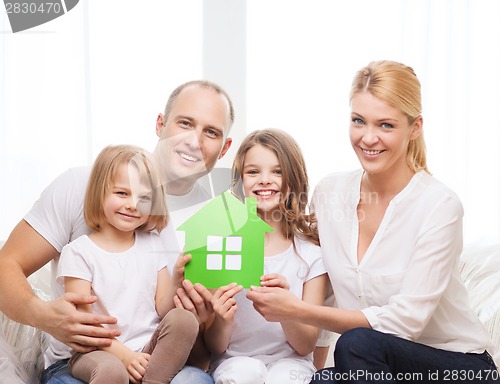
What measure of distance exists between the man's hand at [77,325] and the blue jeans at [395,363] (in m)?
0.43

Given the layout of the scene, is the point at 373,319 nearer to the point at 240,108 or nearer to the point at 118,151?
the point at 118,151

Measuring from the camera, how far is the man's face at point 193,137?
1651 mm

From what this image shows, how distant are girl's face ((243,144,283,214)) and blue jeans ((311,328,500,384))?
38 centimetres

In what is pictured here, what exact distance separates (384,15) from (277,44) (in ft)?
1.35

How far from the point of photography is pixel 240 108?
8.30 ft

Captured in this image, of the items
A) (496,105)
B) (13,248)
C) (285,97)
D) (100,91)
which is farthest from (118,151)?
(496,105)

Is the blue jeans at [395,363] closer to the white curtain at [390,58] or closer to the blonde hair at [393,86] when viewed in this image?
the blonde hair at [393,86]

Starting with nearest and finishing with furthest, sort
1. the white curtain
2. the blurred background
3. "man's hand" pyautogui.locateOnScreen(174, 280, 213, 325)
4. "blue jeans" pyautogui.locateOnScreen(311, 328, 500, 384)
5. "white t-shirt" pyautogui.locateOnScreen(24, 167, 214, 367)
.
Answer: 1. "blue jeans" pyautogui.locateOnScreen(311, 328, 500, 384)
2. "man's hand" pyautogui.locateOnScreen(174, 280, 213, 325)
3. "white t-shirt" pyautogui.locateOnScreen(24, 167, 214, 367)
4. the blurred background
5. the white curtain

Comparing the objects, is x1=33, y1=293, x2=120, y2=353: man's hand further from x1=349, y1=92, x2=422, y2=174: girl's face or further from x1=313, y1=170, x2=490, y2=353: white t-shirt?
x1=349, y1=92, x2=422, y2=174: girl's face

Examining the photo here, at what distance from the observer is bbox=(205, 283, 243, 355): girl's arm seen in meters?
1.46

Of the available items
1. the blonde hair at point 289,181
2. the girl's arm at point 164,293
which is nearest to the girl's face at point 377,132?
the blonde hair at point 289,181

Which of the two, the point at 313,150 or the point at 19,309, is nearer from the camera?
the point at 19,309

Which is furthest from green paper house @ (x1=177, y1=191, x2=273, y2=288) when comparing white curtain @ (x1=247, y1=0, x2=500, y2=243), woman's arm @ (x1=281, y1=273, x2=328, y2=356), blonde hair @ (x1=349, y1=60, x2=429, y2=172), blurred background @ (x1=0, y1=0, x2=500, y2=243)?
white curtain @ (x1=247, y1=0, x2=500, y2=243)

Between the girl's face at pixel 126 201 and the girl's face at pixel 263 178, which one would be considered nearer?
the girl's face at pixel 126 201
